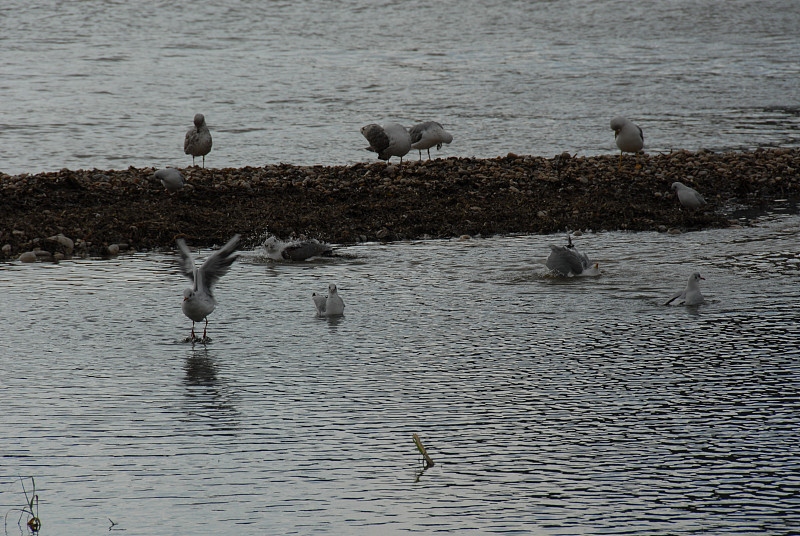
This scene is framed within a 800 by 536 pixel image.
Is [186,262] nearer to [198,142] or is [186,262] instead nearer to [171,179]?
[171,179]

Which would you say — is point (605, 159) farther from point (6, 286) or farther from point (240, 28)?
point (240, 28)

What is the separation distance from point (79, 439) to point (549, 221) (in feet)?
26.6

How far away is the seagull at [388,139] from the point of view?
50.9 ft

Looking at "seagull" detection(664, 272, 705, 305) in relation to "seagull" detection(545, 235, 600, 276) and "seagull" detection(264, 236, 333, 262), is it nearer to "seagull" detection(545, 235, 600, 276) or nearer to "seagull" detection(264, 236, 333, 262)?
"seagull" detection(545, 235, 600, 276)

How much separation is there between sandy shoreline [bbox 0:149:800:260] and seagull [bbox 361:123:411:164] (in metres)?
0.78

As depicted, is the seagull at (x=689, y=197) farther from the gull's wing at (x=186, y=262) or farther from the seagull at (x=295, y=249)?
the gull's wing at (x=186, y=262)

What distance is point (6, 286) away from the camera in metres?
9.55

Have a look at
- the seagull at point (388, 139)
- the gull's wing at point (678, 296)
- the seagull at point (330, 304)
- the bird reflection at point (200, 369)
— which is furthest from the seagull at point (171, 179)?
the gull's wing at point (678, 296)

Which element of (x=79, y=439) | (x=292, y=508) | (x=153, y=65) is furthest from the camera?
(x=153, y=65)

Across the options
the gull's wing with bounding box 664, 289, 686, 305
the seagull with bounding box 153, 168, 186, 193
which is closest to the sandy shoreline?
the seagull with bounding box 153, 168, 186, 193

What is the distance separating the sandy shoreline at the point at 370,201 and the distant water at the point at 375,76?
10.1 ft

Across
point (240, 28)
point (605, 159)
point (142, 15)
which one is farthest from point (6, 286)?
point (142, 15)

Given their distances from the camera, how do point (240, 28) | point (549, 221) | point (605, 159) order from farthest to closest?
point (240, 28) < point (605, 159) < point (549, 221)

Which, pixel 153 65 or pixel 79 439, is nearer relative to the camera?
pixel 79 439
